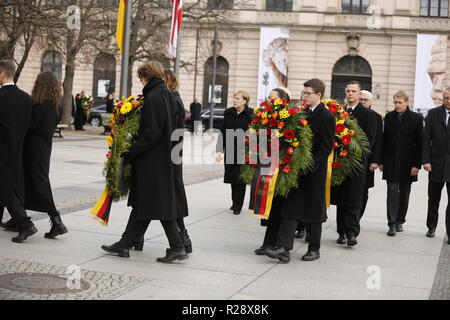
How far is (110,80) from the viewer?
54.1 metres

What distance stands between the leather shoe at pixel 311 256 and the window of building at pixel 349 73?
44.1 meters

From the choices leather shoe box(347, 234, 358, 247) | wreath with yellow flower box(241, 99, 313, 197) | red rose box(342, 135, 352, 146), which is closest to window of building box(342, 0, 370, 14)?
leather shoe box(347, 234, 358, 247)

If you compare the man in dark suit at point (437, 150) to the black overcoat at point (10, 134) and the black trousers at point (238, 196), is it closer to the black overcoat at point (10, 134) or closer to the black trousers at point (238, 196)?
the black trousers at point (238, 196)

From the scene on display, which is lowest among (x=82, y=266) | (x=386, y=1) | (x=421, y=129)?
(x=82, y=266)

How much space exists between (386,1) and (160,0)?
19.3 m

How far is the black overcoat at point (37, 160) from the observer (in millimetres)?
8750

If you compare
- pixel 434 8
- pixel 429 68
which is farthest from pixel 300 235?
pixel 434 8

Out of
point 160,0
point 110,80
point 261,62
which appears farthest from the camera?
point 110,80

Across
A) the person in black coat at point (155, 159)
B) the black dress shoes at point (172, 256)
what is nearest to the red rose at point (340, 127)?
the person in black coat at point (155, 159)

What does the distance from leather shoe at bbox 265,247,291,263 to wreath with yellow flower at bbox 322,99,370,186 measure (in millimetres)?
1480

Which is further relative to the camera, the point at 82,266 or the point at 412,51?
the point at 412,51

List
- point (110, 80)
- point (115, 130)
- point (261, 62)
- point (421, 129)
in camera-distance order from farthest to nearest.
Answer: point (110, 80) → point (261, 62) → point (421, 129) → point (115, 130)
